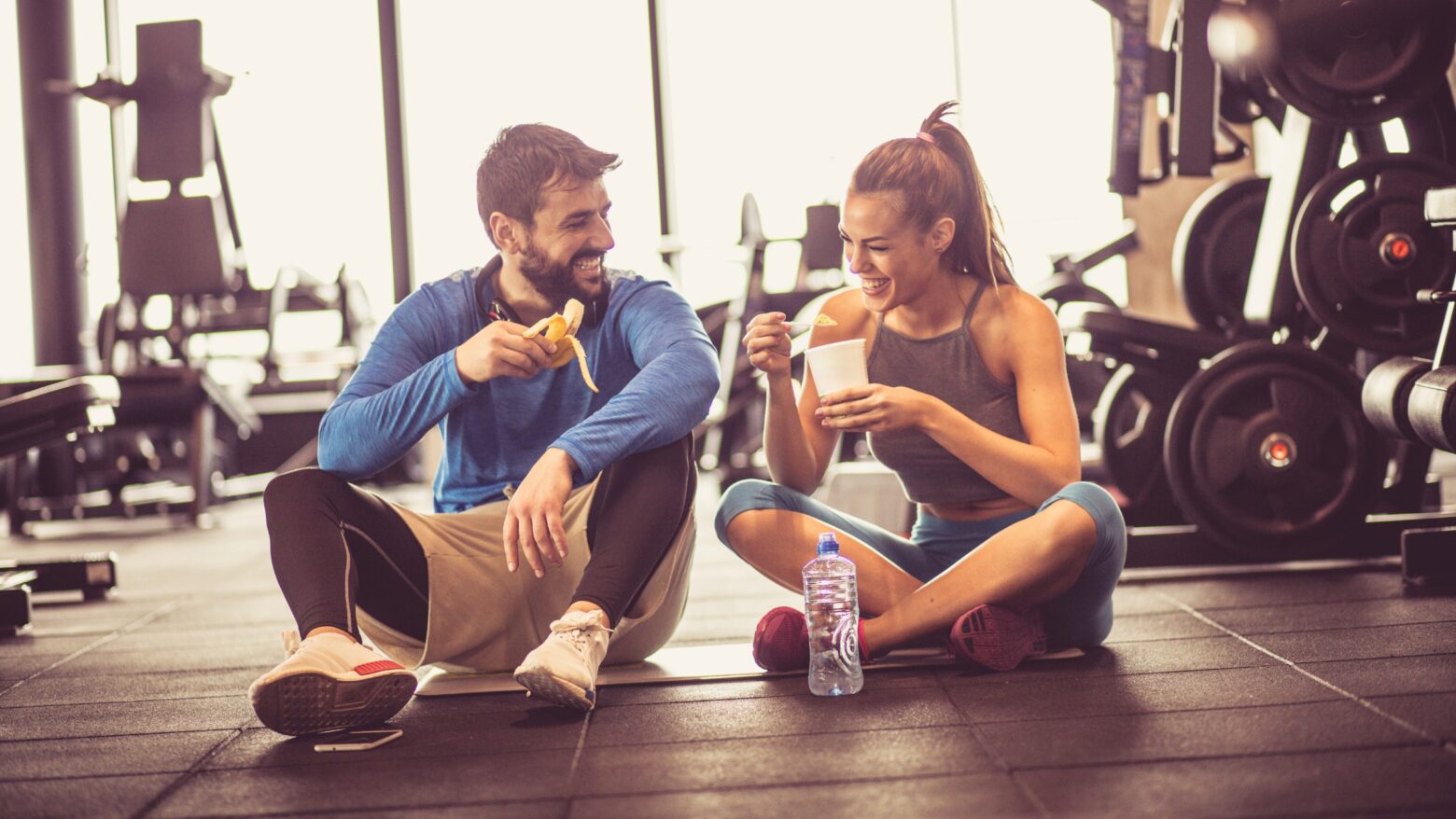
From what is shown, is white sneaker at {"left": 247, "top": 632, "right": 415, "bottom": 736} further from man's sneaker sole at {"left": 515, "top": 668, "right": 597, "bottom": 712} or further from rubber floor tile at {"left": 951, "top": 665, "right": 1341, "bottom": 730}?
rubber floor tile at {"left": 951, "top": 665, "right": 1341, "bottom": 730}

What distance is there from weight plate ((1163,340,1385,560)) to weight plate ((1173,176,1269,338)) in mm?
567

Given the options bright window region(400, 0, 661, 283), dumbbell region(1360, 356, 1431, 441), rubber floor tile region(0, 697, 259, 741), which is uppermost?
bright window region(400, 0, 661, 283)

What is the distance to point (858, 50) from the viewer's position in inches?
285

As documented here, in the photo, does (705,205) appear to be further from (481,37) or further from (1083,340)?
(1083,340)

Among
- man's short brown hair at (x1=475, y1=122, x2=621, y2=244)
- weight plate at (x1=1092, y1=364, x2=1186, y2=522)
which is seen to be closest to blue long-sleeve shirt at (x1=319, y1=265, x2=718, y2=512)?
man's short brown hair at (x1=475, y1=122, x2=621, y2=244)

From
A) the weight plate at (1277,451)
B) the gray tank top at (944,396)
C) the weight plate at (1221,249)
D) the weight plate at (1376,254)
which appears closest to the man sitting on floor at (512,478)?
the gray tank top at (944,396)

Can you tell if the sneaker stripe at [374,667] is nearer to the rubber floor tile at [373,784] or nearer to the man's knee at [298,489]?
the rubber floor tile at [373,784]

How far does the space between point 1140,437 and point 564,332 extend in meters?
2.06

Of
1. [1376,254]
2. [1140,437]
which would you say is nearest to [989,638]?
[1376,254]

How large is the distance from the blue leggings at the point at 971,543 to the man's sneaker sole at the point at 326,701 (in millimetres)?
605

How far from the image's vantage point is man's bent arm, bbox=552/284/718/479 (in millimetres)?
1879

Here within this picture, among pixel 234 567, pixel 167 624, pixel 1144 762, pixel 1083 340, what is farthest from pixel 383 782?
pixel 234 567

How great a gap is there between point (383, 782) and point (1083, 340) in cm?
233

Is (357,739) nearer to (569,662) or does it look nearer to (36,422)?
(569,662)
